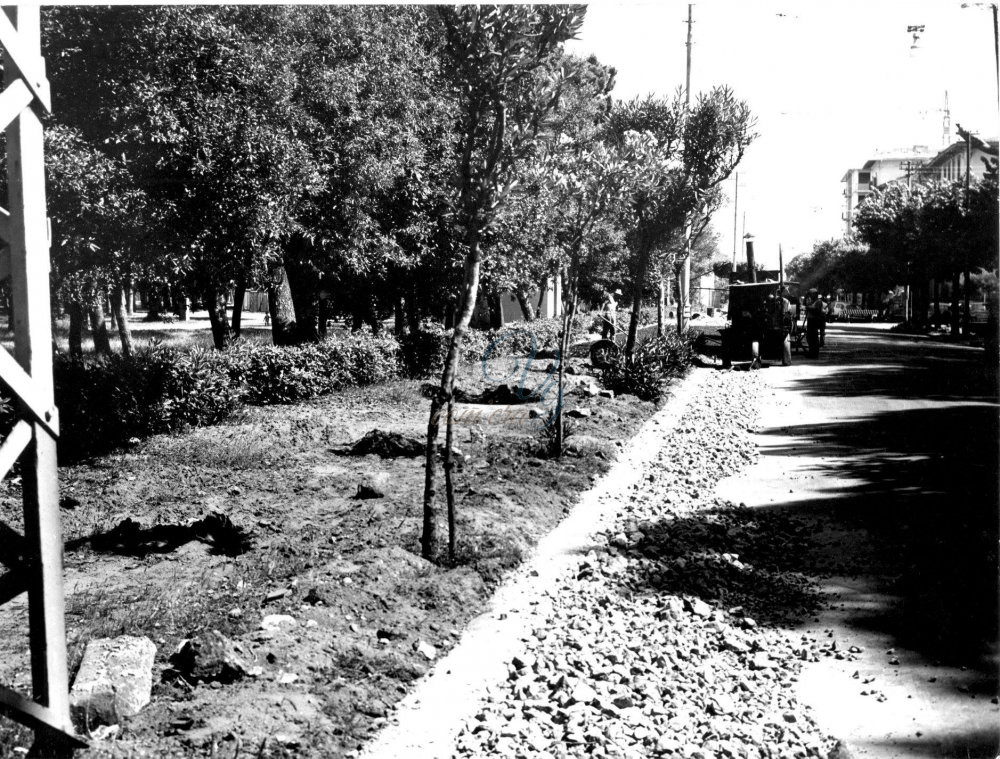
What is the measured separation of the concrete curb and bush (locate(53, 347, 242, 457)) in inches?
208

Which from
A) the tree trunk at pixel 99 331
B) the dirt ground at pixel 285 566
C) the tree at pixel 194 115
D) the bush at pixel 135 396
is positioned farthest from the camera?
the tree trunk at pixel 99 331

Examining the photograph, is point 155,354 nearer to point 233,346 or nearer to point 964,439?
point 233,346

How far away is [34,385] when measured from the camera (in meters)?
3.11

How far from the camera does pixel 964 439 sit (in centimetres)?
1236

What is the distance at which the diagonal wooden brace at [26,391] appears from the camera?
296 cm

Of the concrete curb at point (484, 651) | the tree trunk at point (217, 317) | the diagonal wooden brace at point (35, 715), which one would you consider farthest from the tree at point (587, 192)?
the diagonal wooden brace at point (35, 715)

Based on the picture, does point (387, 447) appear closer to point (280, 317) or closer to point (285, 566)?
point (285, 566)

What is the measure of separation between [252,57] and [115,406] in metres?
4.60

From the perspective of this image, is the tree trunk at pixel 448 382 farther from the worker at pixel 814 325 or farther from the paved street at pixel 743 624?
the worker at pixel 814 325

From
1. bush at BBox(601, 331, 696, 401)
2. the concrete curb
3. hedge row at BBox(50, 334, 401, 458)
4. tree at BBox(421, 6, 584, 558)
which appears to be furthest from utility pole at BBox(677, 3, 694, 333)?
the concrete curb

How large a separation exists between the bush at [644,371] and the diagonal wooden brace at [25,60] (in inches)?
545

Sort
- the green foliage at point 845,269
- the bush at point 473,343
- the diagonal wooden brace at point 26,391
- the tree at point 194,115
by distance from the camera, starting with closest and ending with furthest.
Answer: the diagonal wooden brace at point 26,391, the tree at point 194,115, the bush at point 473,343, the green foliage at point 845,269

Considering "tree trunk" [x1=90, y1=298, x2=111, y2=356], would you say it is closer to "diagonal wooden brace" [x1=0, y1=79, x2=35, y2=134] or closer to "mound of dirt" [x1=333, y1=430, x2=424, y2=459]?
"mound of dirt" [x1=333, y1=430, x2=424, y2=459]

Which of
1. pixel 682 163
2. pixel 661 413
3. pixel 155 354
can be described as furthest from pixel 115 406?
pixel 682 163
